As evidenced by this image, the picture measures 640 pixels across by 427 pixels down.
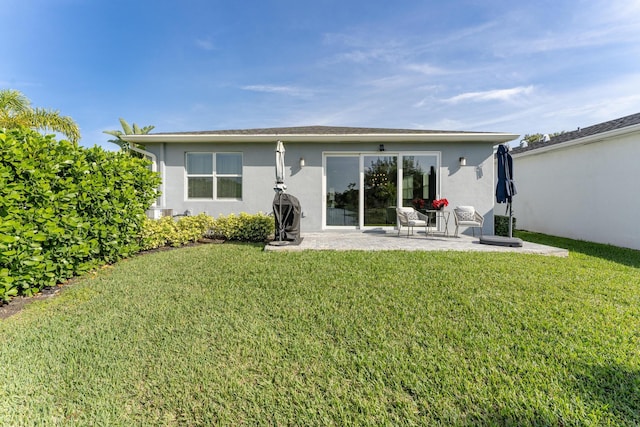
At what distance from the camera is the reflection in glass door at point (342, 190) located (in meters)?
9.48

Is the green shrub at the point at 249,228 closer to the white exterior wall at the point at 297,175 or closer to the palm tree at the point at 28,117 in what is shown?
the white exterior wall at the point at 297,175

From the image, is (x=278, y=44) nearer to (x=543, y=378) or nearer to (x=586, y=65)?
(x=586, y=65)

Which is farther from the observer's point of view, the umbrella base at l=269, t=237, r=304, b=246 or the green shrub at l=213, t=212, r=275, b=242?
the green shrub at l=213, t=212, r=275, b=242

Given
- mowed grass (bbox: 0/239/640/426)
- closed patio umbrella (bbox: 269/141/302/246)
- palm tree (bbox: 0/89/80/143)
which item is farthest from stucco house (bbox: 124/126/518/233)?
palm tree (bbox: 0/89/80/143)

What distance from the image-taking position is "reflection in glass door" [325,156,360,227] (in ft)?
31.1

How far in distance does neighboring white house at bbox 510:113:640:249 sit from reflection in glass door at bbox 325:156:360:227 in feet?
25.1

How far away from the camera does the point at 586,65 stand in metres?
9.55

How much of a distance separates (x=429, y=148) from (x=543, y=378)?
26.5ft

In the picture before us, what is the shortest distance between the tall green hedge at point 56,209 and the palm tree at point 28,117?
793 centimetres

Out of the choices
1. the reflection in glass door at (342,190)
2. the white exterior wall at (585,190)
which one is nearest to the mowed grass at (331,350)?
the reflection in glass door at (342,190)

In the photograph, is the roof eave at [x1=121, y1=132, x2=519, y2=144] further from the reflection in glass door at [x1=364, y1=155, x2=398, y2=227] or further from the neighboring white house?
the neighboring white house

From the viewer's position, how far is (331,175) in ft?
31.2

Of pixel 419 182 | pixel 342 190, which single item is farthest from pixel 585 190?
pixel 342 190

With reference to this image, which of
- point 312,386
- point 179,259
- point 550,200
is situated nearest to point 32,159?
point 179,259
